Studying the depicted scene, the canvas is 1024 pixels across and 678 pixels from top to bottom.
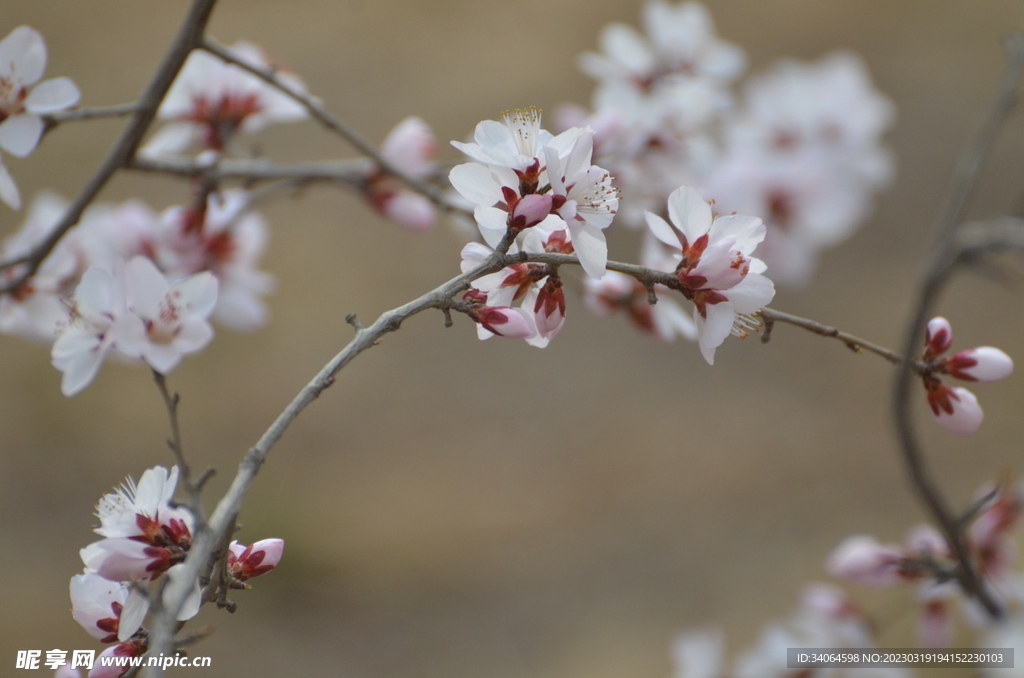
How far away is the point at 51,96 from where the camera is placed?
1.68 ft

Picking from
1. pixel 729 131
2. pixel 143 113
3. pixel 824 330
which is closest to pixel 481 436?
pixel 729 131

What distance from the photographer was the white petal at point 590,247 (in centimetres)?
36

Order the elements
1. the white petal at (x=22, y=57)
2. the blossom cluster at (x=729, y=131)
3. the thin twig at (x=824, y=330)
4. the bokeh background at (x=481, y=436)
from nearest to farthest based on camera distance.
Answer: the thin twig at (x=824, y=330), the white petal at (x=22, y=57), the blossom cluster at (x=729, y=131), the bokeh background at (x=481, y=436)

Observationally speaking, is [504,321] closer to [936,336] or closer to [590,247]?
[590,247]

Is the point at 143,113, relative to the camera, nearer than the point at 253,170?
Yes

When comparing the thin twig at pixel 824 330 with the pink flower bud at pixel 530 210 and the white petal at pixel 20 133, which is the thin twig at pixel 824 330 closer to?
the pink flower bud at pixel 530 210

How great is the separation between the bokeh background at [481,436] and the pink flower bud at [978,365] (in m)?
1.23

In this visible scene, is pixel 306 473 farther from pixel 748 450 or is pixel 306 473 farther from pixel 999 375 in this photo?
pixel 999 375

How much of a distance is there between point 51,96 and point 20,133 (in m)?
0.03

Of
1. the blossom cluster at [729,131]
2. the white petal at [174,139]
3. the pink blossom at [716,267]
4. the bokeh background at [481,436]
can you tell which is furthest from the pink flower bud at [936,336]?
the bokeh background at [481,436]

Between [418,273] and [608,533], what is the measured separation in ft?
3.13

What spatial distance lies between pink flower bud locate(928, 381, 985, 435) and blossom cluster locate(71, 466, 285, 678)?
38 centimetres

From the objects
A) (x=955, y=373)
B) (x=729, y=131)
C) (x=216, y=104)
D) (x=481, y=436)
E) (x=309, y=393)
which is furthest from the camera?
(x=481, y=436)

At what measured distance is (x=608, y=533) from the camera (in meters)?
1.89
